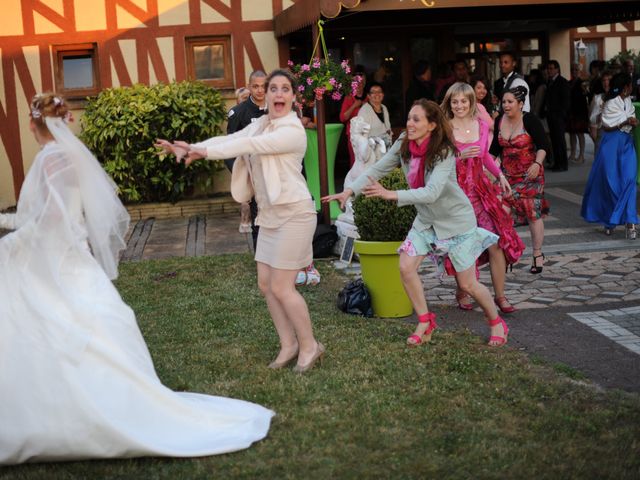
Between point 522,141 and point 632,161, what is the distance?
2482 millimetres

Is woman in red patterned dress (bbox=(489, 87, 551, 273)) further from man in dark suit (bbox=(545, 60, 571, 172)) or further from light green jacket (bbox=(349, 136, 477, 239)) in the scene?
man in dark suit (bbox=(545, 60, 571, 172))

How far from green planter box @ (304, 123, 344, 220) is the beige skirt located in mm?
5089

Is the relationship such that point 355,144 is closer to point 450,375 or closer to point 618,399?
point 450,375

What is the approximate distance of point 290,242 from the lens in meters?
5.83

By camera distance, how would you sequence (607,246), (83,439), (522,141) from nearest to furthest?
(83,439) < (522,141) < (607,246)

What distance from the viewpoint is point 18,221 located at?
16.1 ft

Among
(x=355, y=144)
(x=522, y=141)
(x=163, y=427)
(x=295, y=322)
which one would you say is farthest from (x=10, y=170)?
(x=163, y=427)

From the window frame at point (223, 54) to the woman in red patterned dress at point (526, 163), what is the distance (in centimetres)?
651

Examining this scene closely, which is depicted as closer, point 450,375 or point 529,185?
point 450,375

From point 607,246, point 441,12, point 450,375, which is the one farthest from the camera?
point 441,12

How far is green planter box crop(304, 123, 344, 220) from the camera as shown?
1104cm

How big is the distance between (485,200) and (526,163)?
1.54m

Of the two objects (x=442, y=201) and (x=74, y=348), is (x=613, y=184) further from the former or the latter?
(x=74, y=348)

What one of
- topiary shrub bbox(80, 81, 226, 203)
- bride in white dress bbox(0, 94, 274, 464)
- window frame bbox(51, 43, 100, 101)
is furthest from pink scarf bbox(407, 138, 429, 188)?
window frame bbox(51, 43, 100, 101)
